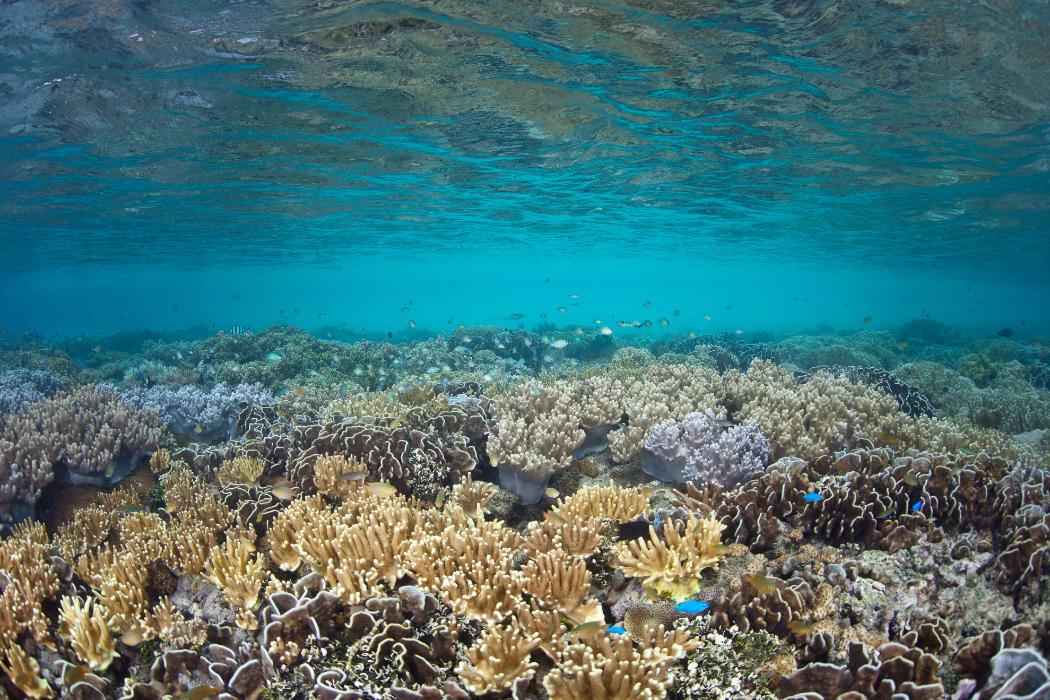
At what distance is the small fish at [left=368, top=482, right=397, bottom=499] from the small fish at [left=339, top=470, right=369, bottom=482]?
0.24m

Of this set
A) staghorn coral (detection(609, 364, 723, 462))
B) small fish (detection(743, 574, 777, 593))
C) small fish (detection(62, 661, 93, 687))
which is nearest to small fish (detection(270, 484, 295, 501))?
small fish (detection(62, 661, 93, 687))

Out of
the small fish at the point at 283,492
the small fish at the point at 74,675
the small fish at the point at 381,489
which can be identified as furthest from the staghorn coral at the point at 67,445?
the small fish at the point at 381,489

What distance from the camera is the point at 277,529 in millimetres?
5223

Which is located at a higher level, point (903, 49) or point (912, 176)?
point (903, 49)

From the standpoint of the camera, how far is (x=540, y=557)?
4277mm

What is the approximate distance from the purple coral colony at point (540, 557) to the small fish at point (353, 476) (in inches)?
2.6

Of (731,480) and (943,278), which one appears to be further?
(943,278)

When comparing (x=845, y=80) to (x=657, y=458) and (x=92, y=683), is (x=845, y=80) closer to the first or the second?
(x=657, y=458)

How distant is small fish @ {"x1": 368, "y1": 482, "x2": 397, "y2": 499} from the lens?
5.99 m

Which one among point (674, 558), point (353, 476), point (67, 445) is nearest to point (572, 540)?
point (674, 558)

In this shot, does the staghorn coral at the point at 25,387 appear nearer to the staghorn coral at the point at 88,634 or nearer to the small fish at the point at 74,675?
the staghorn coral at the point at 88,634

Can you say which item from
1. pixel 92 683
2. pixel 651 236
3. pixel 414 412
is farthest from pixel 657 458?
pixel 651 236

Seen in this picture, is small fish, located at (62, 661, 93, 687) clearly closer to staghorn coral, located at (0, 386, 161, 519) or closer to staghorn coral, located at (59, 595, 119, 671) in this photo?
staghorn coral, located at (59, 595, 119, 671)

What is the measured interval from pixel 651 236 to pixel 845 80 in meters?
28.7
